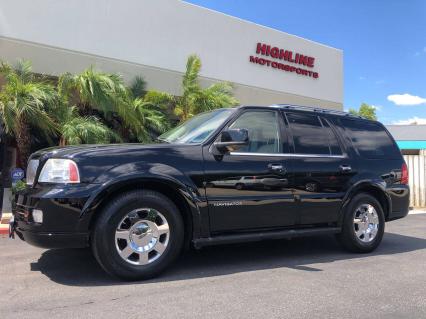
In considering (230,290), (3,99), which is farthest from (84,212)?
(3,99)

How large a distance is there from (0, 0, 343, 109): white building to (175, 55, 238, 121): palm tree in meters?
1.77

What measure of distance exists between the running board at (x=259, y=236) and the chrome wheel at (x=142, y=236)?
16.0 inches

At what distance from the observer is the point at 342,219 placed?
6055 millimetres

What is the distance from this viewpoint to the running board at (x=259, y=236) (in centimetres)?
489

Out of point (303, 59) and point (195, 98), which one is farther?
point (303, 59)

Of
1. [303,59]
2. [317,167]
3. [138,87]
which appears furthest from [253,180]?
[303,59]

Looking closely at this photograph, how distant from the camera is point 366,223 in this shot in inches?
249

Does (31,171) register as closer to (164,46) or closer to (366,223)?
(366,223)

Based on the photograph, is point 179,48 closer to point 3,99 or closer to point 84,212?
point 3,99

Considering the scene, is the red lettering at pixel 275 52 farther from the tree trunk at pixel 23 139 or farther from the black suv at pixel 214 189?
the black suv at pixel 214 189

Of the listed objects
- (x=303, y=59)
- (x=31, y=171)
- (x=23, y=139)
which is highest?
(x=303, y=59)

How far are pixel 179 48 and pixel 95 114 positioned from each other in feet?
15.8

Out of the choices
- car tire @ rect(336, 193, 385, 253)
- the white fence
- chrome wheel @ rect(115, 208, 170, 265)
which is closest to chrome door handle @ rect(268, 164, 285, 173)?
car tire @ rect(336, 193, 385, 253)

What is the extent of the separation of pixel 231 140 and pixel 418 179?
11243mm
